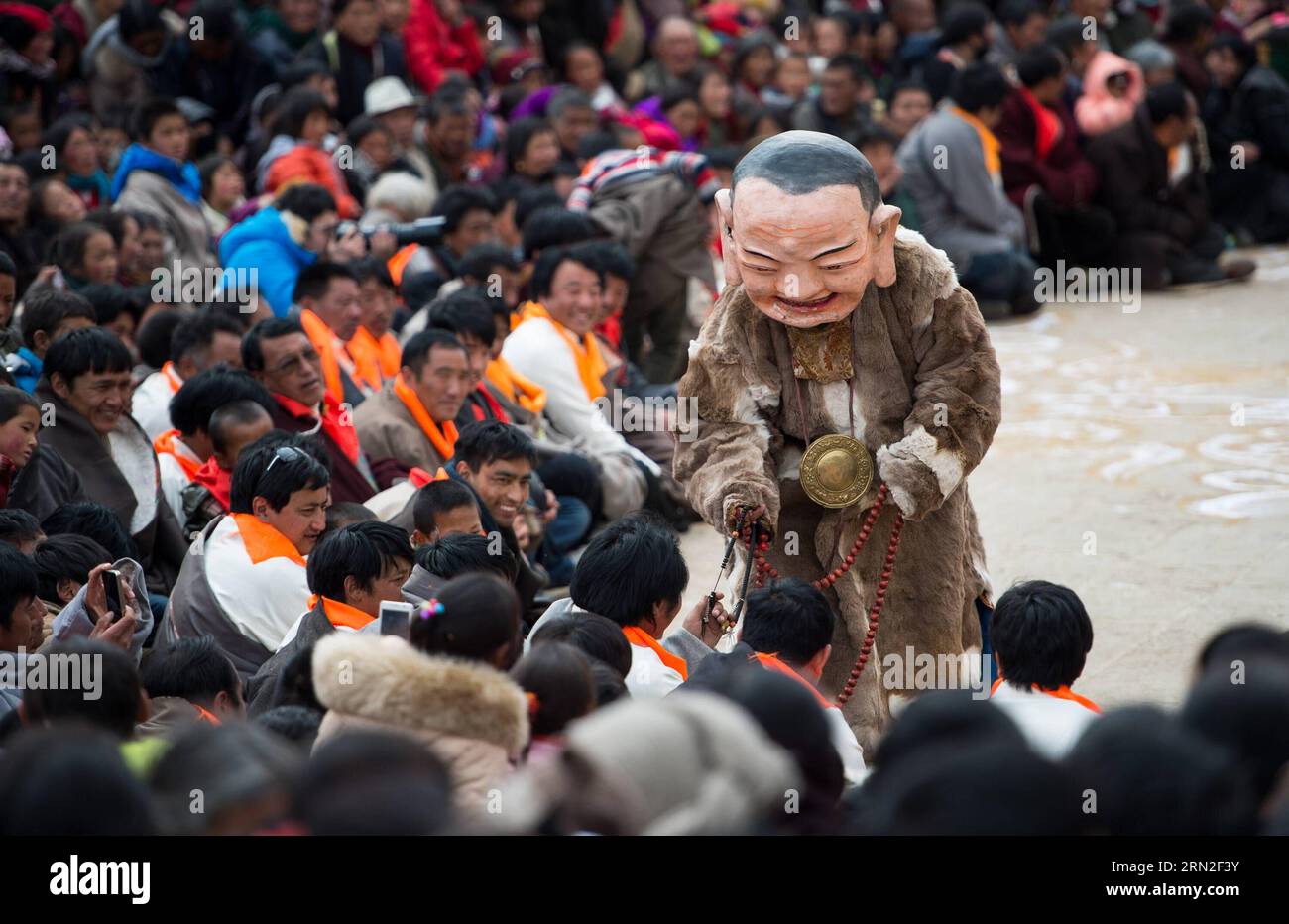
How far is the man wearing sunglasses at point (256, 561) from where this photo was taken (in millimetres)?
4793

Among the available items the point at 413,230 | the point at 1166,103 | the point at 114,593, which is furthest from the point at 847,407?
the point at 1166,103

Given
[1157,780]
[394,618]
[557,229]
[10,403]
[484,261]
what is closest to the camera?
[1157,780]

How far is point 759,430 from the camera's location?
14.6 feet

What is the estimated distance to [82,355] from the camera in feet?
17.8

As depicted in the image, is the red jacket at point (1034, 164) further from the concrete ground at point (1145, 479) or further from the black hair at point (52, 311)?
the black hair at point (52, 311)

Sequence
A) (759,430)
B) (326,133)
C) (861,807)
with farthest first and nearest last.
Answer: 1. (326,133)
2. (759,430)
3. (861,807)

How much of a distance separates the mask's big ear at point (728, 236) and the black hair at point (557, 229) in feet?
12.0

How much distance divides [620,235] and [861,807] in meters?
6.15

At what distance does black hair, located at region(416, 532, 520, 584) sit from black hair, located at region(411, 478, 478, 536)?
453mm

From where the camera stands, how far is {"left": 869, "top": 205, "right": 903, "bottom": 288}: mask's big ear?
4223 millimetres

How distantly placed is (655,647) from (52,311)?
9.64 ft

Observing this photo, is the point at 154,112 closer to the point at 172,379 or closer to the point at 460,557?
the point at 172,379
